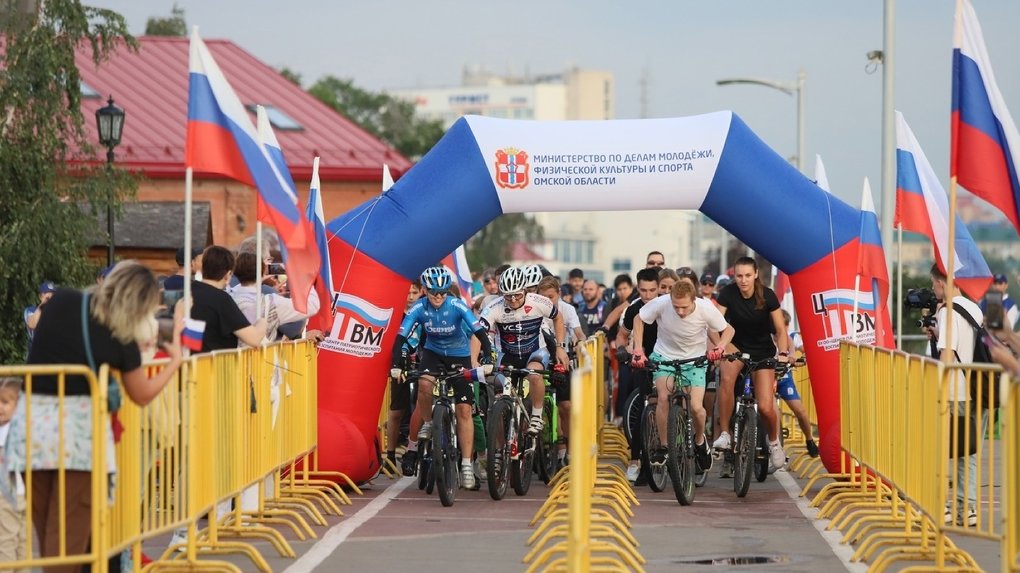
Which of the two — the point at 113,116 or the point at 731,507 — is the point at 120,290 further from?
the point at 113,116

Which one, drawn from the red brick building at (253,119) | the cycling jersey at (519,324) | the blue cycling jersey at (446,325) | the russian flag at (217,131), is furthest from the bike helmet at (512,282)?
the red brick building at (253,119)

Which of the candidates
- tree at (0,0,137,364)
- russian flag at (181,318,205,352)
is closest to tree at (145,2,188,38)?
tree at (0,0,137,364)

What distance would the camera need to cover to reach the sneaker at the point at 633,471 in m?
15.8

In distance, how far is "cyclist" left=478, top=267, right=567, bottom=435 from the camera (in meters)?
15.1

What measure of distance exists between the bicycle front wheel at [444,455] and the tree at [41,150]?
12.9 m

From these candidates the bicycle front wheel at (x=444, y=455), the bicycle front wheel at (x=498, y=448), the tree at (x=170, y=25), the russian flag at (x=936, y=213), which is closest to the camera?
the russian flag at (x=936, y=213)

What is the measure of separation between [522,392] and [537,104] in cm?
18042

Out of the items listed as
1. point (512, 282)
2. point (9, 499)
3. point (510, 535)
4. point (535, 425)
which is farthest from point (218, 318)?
point (535, 425)

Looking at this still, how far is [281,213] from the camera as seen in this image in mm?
11648

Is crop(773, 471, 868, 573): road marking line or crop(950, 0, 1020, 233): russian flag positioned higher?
crop(950, 0, 1020, 233): russian flag

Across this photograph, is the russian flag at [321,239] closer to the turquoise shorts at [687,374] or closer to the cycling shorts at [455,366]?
the cycling shorts at [455,366]

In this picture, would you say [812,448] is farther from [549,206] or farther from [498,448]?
[498,448]

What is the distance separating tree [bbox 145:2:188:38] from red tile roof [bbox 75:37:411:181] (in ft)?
70.2

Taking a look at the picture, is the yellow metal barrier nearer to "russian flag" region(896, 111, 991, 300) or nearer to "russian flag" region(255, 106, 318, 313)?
"russian flag" region(255, 106, 318, 313)
